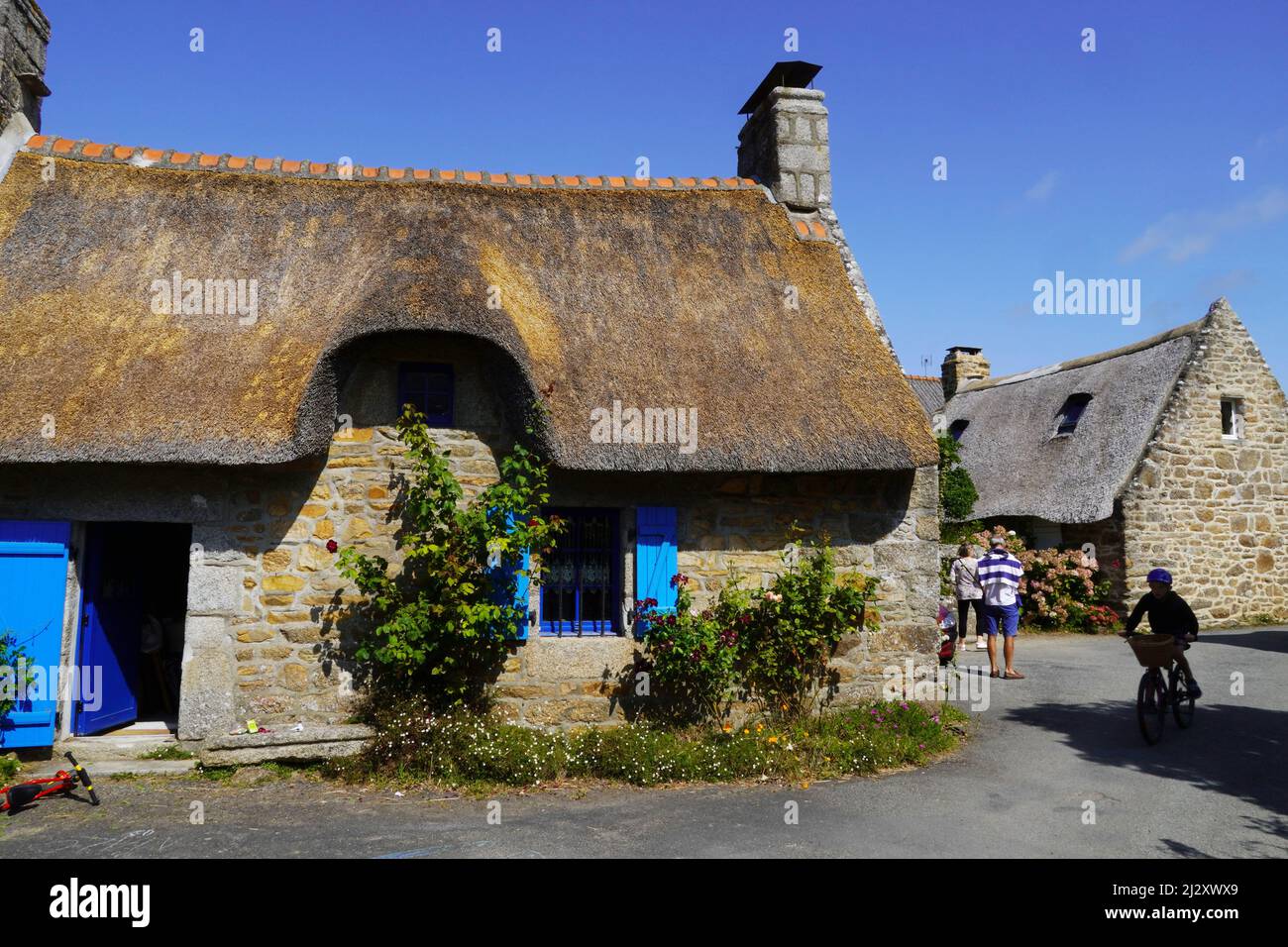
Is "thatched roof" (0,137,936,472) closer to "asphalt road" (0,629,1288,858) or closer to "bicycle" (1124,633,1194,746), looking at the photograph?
"bicycle" (1124,633,1194,746)

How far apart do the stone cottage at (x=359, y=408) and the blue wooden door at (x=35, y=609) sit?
25 millimetres

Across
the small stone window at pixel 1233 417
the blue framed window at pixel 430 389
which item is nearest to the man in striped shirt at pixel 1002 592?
the blue framed window at pixel 430 389

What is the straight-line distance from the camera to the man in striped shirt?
8805mm

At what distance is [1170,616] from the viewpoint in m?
6.48

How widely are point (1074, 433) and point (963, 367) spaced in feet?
20.3

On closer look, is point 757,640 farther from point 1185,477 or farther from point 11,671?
point 1185,477

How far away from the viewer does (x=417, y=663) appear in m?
6.03

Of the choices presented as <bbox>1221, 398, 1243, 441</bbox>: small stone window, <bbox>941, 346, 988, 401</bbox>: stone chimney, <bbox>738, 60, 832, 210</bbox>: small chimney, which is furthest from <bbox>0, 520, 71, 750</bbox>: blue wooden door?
<bbox>941, 346, 988, 401</bbox>: stone chimney

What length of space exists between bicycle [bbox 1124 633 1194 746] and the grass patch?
5.42 ft

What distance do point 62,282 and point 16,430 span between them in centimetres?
159

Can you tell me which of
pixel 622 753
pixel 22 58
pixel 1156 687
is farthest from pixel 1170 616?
pixel 22 58

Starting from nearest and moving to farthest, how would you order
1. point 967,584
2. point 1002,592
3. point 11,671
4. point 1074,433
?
point 11,671, point 1002,592, point 967,584, point 1074,433

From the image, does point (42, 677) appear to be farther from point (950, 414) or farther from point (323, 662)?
point (950, 414)
